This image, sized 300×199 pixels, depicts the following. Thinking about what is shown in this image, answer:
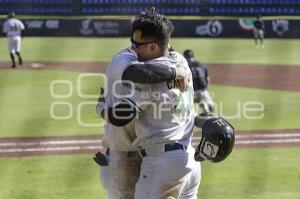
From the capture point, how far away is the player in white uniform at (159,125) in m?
4.21

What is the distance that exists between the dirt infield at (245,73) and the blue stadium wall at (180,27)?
1234 centimetres

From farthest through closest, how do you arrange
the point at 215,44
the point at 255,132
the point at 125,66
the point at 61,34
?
the point at 61,34, the point at 215,44, the point at 255,132, the point at 125,66

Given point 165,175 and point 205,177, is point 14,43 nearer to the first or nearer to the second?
point 205,177

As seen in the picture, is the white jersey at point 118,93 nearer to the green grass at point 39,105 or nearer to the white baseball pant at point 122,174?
the white baseball pant at point 122,174

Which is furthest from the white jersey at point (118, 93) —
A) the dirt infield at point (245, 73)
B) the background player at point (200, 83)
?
the dirt infield at point (245, 73)

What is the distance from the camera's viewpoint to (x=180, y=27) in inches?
1436

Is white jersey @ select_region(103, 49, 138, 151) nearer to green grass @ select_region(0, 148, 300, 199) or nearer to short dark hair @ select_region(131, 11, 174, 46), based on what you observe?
short dark hair @ select_region(131, 11, 174, 46)

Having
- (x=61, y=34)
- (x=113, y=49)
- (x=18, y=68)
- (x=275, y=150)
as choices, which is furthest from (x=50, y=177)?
(x=61, y=34)

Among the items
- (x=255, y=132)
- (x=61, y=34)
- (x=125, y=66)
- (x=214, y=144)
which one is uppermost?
(x=125, y=66)

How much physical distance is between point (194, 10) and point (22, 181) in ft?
100

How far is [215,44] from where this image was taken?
32.8 meters

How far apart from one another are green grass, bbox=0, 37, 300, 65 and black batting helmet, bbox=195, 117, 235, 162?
20414 mm

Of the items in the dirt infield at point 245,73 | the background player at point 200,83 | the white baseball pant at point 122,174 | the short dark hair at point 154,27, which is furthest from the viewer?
the dirt infield at point 245,73

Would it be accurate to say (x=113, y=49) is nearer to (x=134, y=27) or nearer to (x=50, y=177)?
(x=50, y=177)
